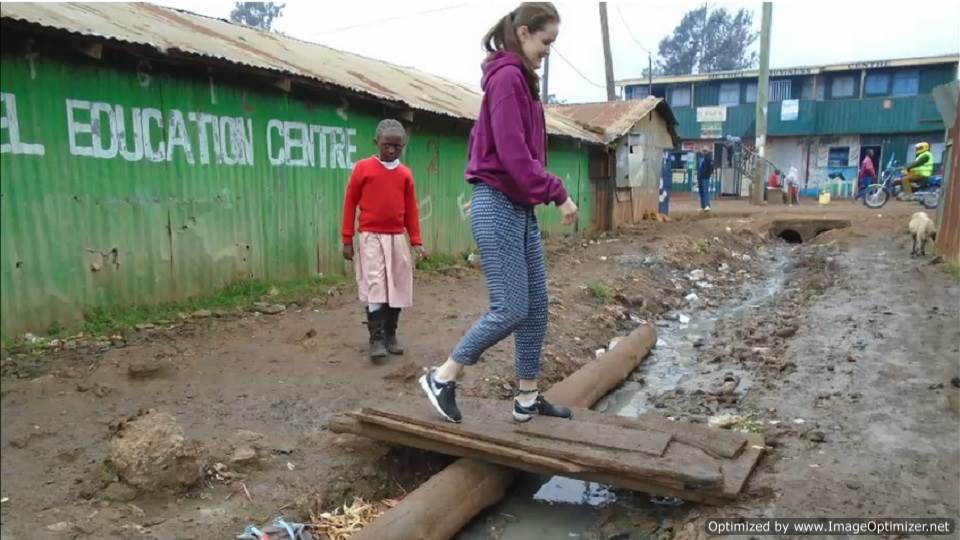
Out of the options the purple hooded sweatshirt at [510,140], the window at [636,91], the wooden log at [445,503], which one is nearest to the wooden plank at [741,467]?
the wooden log at [445,503]

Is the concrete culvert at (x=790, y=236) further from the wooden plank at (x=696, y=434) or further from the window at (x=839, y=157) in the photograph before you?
the wooden plank at (x=696, y=434)

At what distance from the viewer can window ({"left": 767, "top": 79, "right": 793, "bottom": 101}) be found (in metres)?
25.4

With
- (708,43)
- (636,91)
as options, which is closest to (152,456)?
(636,91)

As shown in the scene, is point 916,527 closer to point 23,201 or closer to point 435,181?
point 23,201

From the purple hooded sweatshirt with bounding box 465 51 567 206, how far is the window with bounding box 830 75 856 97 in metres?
26.1

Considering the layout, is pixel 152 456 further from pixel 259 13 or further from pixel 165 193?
pixel 259 13

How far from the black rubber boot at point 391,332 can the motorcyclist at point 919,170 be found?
46.5ft

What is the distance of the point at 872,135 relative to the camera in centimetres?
2398

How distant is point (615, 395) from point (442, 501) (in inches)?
95.7

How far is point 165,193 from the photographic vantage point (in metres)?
5.16

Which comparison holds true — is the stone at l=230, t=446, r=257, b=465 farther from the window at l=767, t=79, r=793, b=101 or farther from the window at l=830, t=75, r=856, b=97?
the window at l=830, t=75, r=856, b=97

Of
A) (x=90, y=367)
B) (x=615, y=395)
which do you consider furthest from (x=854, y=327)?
(x=90, y=367)

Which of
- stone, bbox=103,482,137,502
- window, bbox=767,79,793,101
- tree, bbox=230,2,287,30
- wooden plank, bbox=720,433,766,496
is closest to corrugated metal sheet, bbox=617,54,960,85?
window, bbox=767,79,793,101

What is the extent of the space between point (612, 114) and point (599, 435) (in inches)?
516
